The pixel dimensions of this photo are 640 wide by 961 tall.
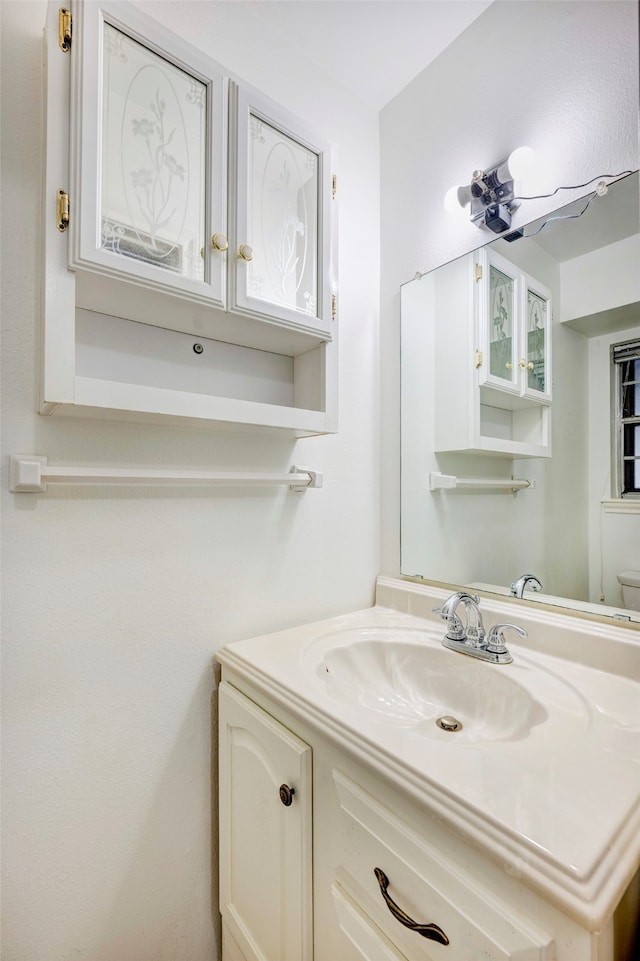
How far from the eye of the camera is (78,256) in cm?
78

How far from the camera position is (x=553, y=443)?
1.05 metres

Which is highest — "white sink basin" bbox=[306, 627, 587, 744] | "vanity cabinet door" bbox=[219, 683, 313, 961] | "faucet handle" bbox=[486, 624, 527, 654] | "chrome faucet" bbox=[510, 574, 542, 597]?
"chrome faucet" bbox=[510, 574, 542, 597]

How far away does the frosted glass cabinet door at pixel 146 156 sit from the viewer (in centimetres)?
79

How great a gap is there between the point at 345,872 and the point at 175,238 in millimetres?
1165

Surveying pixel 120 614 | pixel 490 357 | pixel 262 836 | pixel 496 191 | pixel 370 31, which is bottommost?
pixel 262 836

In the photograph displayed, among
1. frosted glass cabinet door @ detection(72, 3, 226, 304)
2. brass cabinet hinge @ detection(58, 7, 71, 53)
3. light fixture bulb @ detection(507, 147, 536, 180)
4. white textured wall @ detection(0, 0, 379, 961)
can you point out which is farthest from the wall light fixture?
brass cabinet hinge @ detection(58, 7, 71, 53)

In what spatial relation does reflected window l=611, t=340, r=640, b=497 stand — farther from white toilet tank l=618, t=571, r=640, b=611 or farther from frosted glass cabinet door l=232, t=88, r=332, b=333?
frosted glass cabinet door l=232, t=88, r=332, b=333

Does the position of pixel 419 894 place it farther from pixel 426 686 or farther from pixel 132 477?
pixel 132 477

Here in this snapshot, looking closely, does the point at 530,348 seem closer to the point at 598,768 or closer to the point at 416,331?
the point at 416,331

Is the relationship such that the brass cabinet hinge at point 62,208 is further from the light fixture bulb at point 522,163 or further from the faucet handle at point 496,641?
the faucet handle at point 496,641

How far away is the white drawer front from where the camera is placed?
48 centimetres

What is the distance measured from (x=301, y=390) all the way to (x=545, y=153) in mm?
797

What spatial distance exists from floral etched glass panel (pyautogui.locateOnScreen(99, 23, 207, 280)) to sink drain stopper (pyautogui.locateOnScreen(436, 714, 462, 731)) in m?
1.05

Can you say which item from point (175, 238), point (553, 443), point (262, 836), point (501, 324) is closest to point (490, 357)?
point (501, 324)
